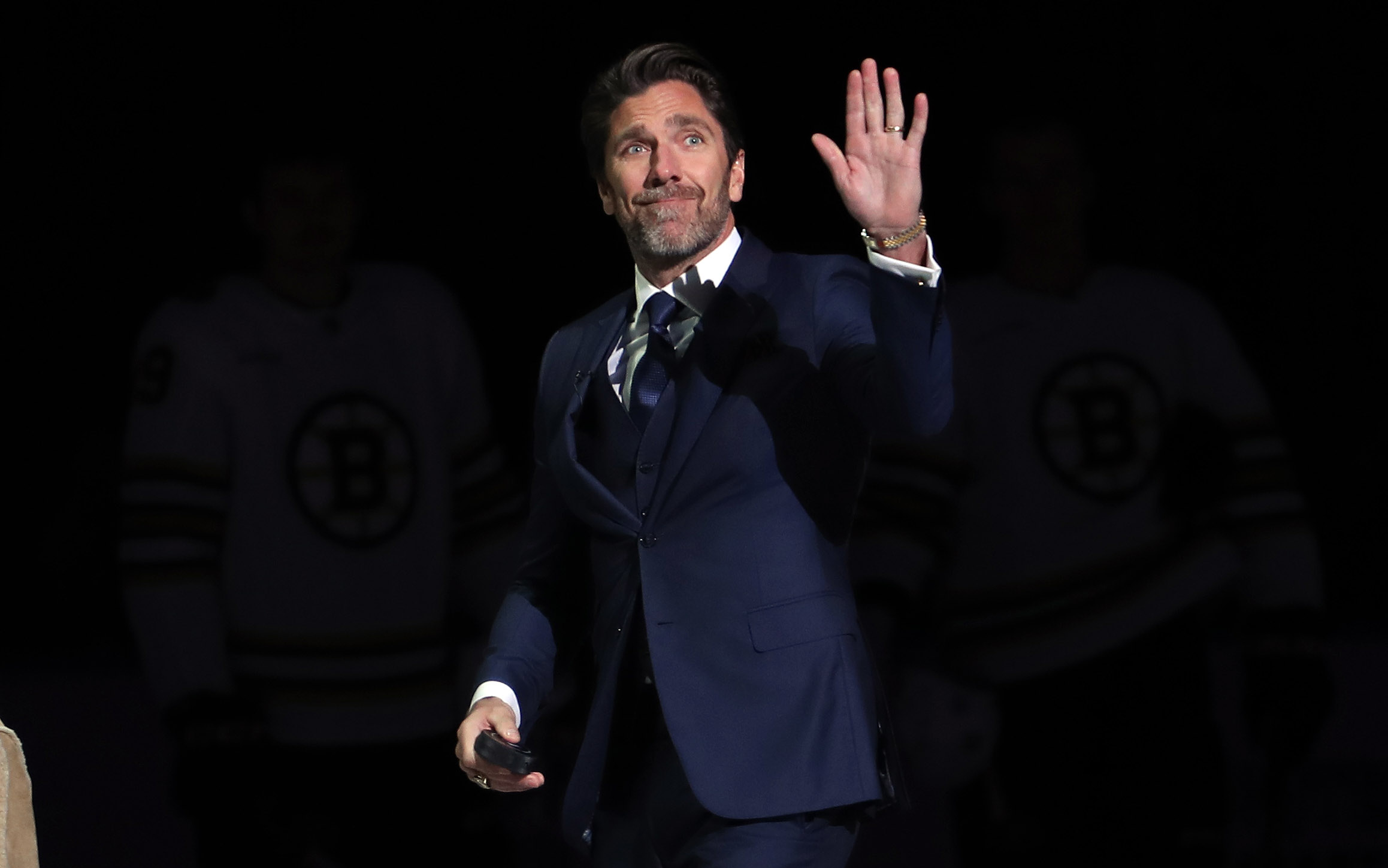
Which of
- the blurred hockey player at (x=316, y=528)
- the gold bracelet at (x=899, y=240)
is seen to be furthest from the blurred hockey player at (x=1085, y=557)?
the gold bracelet at (x=899, y=240)

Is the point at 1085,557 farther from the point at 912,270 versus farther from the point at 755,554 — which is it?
the point at 912,270

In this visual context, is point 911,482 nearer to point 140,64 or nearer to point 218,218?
point 218,218

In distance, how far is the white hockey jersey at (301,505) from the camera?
13.7 ft

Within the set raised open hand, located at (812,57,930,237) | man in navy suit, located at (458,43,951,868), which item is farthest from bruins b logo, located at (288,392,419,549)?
raised open hand, located at (812,57,930,237)

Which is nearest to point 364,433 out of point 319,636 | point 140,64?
point 319,636

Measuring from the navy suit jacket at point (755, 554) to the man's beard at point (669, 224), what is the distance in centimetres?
7

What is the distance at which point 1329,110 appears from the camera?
4.70 metres

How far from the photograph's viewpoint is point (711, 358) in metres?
2.62

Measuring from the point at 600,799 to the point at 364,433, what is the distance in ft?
5.73

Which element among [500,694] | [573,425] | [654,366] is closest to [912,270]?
[654,366]

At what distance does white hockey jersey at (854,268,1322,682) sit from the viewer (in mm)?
4160

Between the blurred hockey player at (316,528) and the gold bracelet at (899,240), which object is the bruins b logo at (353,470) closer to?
the blurred hockey player at (316,528)

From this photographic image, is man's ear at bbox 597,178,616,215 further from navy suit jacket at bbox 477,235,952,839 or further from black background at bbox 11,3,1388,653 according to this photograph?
black background at bbox 11,3,1388,653

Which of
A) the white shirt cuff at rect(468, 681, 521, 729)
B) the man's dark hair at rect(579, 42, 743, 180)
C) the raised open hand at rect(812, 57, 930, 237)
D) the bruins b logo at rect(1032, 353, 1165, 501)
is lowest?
the white shirt cuff at rect(468, 681, 521, 729)
